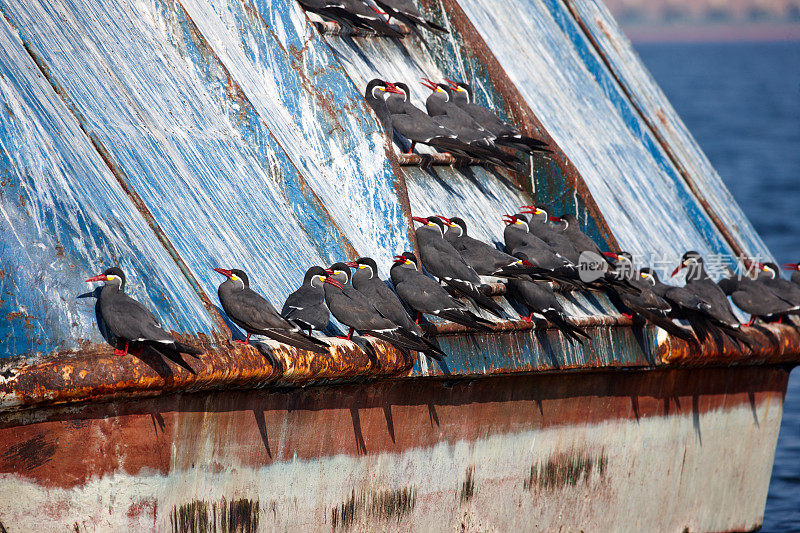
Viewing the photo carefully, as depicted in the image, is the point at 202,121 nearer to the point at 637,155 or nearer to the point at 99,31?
the point at 99,31

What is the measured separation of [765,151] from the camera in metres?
56.4

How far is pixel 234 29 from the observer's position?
26.4 ft

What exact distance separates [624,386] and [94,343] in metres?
4.53

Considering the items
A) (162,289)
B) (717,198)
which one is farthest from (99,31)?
(717,198)

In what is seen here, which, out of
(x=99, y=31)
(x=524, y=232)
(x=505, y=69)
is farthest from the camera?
(x=505, y=69)

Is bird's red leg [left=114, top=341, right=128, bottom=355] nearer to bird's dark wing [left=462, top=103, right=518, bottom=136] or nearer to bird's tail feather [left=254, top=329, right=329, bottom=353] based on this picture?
bird's tail feather [left=254, top=329, right=329, bottom=353]

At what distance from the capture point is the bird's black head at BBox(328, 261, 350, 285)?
6980 mm

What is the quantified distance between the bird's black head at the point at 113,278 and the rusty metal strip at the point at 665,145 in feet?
23.2

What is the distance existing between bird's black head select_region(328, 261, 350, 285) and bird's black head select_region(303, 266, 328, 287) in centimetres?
11

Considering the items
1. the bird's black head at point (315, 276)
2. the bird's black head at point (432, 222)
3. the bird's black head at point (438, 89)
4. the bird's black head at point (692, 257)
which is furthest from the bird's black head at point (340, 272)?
the bird's black head at point (692, 257)

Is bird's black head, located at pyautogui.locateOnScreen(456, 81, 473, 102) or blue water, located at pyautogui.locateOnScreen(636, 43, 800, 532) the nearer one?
bird's black head, located at pyautogui.locateOnScreen(456, 81, 473, 102)

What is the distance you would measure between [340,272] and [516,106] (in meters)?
3.33

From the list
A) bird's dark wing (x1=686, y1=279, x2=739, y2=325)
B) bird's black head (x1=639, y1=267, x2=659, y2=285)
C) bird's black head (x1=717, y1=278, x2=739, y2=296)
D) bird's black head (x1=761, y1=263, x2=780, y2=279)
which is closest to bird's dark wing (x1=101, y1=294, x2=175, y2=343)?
bird's black head (x1=639, y1=267, x2=659, y2=285)

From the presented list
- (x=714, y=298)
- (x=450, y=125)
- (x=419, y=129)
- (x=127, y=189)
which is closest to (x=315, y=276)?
(x=127, y=189)
